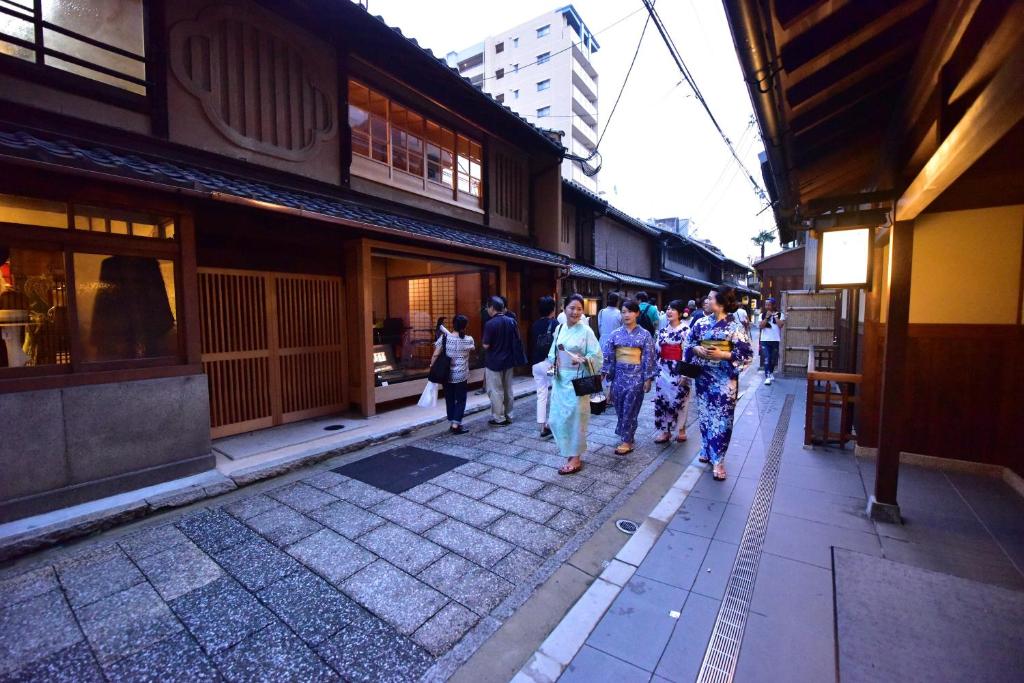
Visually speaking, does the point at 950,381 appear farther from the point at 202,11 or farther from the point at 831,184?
the point at 202,11

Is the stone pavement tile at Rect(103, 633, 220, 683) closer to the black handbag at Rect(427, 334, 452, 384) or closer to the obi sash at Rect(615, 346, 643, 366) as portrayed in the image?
the black handbag at Rect(427, 334, 452, 384)

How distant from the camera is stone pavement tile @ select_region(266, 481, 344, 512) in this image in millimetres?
4527

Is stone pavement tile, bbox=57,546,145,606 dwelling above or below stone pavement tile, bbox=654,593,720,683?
below

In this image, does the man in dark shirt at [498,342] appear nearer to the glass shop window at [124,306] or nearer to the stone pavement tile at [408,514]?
the stone pavement tile at [408,514]

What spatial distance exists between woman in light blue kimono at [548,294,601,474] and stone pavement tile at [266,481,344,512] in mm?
2771

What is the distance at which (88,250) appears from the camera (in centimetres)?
439

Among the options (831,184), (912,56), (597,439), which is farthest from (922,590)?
Result: (831,184)

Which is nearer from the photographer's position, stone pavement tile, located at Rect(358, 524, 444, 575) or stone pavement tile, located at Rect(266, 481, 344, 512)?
stone pavement tile, located at Rect(358, 524, 444, 575)

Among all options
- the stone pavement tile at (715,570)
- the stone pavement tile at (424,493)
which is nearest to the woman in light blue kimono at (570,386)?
the stone pavement tile at (424,493)

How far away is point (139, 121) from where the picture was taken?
5.16m

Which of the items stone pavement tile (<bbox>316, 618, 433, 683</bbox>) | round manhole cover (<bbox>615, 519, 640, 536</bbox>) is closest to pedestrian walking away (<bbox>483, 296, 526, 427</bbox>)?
round manhole cover (<bbox>615, 519, 640, 536</bbox>)

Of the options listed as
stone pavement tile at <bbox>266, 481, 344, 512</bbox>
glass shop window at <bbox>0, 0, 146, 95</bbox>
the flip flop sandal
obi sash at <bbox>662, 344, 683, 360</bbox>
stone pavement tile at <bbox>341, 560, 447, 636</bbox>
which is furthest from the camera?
obi sash at <bbox>662, 344, 683, 360</bbox>

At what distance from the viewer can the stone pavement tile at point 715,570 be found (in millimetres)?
3092

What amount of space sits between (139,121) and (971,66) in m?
8.16
